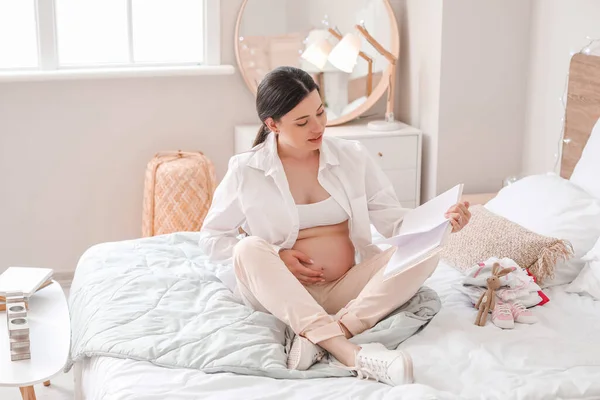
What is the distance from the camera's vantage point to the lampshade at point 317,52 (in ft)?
12.1

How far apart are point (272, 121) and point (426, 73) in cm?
150

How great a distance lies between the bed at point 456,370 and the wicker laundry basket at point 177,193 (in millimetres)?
1056

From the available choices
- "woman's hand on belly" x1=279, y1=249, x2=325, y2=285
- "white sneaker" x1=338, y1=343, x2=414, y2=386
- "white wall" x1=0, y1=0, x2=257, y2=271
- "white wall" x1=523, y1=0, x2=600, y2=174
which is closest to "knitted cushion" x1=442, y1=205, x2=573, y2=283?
"woman's hand on belly" x1=279, y1=249, x2=325, y2=285

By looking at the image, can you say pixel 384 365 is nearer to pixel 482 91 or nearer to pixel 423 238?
pixel 423 238

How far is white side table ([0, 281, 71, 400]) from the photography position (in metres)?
1.94

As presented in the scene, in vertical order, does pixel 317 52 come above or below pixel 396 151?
above

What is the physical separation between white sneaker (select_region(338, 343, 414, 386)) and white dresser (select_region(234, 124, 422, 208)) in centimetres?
168

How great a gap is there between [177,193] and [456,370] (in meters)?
1.78

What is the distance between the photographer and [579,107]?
10.3 ft

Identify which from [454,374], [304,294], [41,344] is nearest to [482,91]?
[304,294]

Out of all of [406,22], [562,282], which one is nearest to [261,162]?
[562,282]

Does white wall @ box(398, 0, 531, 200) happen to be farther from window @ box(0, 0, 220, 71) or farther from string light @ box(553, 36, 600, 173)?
window @ box(0, 0, 220, 71)

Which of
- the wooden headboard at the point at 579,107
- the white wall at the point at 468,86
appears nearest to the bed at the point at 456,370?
the wooden headboard at the point at 579,107

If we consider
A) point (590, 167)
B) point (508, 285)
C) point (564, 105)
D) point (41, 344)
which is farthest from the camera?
point (564, 105)
